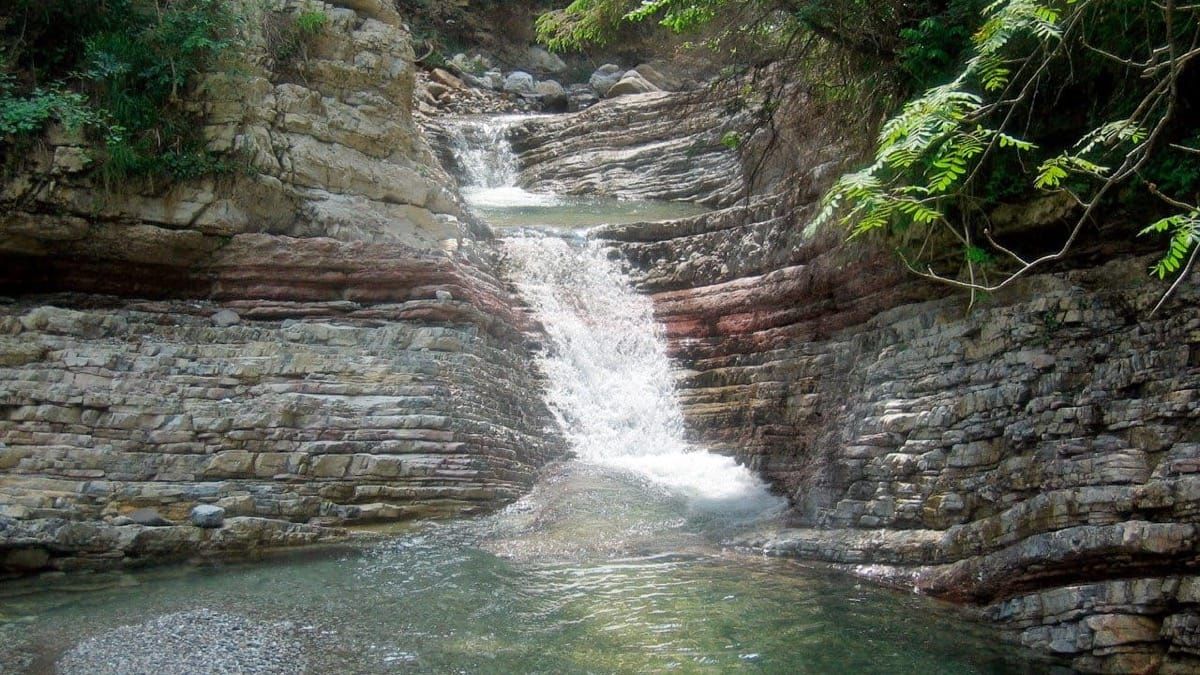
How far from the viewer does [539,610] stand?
6355mm

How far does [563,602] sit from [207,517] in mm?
3646

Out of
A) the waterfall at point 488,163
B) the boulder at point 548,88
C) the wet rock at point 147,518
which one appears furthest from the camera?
the boulder at point 548,88

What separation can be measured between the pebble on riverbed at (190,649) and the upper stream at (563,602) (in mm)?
53

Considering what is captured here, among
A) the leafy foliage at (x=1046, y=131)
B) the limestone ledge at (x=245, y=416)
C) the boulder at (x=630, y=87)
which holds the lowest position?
the limestone ledge at (x=245, y=416)

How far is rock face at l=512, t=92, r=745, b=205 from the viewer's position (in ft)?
64.1

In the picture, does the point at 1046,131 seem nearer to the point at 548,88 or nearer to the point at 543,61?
the point at 548,88

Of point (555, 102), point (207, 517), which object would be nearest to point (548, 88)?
point (555, 102)

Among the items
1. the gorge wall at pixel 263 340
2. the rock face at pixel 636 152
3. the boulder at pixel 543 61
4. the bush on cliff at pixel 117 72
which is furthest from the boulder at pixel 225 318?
the boulder at pixel 543 61

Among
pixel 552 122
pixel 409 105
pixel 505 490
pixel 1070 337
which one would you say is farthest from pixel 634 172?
pixel 1070 337

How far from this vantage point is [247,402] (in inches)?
354

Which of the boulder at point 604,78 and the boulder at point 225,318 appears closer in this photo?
the boulder at point 225,318

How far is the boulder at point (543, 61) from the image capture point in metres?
30.3

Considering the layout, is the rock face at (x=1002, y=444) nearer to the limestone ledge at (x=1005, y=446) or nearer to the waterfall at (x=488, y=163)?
the limestone ledge at (x=1005, y=446)

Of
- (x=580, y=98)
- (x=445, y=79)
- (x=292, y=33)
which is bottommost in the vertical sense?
(x=292, y=33)
